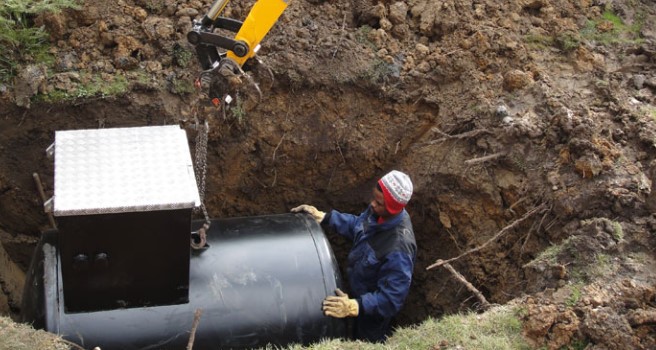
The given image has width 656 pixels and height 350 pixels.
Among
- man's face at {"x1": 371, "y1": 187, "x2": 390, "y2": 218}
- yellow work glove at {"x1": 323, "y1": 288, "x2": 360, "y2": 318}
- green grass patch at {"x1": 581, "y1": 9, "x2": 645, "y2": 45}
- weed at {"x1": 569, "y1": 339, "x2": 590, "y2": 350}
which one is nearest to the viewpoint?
weed at {"x1": 569, "y1": 339, "x2": 590, "y2": 350}

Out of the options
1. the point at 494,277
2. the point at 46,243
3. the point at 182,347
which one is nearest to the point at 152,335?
the point at 182,347

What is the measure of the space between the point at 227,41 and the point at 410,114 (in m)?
2.01

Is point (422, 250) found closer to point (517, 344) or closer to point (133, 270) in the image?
point (517, 344)

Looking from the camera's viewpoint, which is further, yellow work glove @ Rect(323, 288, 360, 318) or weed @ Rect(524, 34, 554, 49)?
weed @ Rect(524, 34, 554, 49)

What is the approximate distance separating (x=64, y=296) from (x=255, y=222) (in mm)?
1363

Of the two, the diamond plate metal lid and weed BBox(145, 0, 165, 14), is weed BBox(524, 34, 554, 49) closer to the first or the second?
weed BBox(145, 0, 165, 14)

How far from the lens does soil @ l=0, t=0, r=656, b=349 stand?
201 inches

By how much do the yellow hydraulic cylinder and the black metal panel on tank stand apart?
148 centimetres

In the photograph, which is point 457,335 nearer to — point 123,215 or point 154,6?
point 123,215

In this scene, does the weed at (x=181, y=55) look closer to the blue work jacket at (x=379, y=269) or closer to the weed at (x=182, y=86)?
the weed at (x=182, y=86)

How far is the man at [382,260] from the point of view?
455cm

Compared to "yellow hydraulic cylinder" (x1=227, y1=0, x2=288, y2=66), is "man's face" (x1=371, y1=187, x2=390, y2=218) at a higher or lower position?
lower

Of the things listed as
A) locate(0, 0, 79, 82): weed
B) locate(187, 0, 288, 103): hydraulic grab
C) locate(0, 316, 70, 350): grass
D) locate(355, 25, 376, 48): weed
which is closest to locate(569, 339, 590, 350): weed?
locate(187, 0, 288, 103): hydraulic grab

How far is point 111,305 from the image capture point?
12.5 feet
